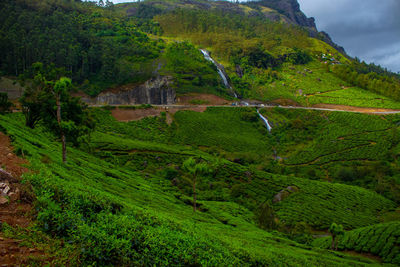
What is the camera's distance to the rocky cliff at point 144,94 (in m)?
72.8

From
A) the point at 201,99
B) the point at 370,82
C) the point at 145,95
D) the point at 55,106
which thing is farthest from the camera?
the point at 370,82

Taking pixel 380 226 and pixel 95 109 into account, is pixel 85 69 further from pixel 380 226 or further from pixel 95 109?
pixel 380 226

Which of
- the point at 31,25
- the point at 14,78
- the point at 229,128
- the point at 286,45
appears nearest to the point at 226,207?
the point at 229,128

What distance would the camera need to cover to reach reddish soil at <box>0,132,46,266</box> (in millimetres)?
5898

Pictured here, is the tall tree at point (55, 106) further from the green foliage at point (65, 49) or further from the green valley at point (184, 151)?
the green foliage at point (65, 49)

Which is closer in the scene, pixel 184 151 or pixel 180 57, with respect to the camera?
pixel 184 151

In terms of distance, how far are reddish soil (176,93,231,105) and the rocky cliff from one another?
2777mm

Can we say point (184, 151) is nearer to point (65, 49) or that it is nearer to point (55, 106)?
point (55, 106)

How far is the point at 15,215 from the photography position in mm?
7496

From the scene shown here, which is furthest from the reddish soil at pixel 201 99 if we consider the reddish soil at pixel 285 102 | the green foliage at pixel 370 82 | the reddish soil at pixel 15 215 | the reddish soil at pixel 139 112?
the reddish soil at pixel 15 215

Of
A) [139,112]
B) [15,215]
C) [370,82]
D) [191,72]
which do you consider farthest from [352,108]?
[15,215]

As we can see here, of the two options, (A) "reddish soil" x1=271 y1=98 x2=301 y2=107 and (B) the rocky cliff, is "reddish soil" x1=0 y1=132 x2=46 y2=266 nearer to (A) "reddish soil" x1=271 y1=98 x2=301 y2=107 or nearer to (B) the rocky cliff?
(B) the rocky cliff

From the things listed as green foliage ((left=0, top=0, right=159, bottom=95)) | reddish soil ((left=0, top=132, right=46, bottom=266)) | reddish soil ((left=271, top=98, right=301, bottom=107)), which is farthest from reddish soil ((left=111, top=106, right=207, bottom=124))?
reddish soil ((left=0, top=132, right=46, bottom=266))

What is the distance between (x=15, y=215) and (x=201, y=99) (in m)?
75.1
